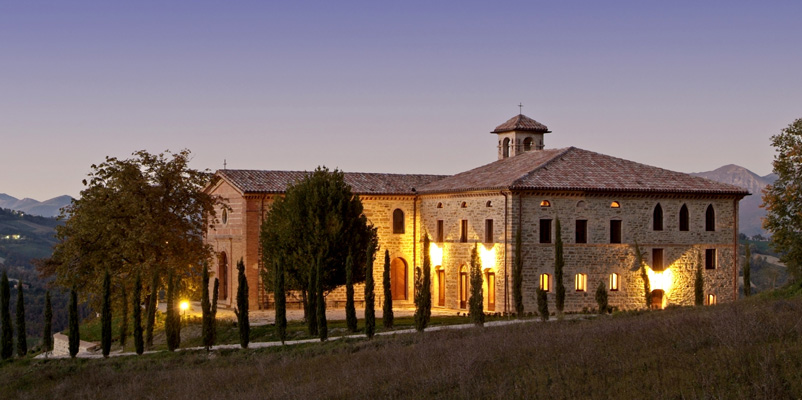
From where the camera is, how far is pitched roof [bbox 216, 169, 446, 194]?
136 ft

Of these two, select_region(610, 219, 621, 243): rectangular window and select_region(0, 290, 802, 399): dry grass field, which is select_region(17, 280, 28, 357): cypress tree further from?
select_region(610, 219, 621, 243): rectangular window

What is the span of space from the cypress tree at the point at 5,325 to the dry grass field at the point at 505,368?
4.69 meters

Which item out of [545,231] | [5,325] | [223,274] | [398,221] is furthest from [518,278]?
[5,325]

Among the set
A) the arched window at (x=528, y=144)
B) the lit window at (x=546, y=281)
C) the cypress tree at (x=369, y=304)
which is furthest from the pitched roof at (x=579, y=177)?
the cypress tree at (x=369, y=304)

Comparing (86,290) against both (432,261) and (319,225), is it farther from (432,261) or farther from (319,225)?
(432,261)

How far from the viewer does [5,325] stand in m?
32.0

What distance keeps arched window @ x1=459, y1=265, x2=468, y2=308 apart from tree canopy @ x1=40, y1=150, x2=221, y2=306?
12063mm

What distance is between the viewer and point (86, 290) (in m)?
35.6

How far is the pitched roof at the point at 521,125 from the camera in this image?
48000 millimetres

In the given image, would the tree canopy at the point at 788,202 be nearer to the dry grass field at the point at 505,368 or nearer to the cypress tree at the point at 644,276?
the cypress tree at the point at 644,276

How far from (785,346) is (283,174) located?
1257 inches

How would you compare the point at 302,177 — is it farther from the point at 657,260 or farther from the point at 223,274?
the point at 657,260

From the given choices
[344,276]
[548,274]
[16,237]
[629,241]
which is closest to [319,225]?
[344,276]

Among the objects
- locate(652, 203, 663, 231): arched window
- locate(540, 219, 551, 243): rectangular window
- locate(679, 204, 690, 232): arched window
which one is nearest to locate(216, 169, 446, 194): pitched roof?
locate(540, 219, 551, 243): rectangular window
